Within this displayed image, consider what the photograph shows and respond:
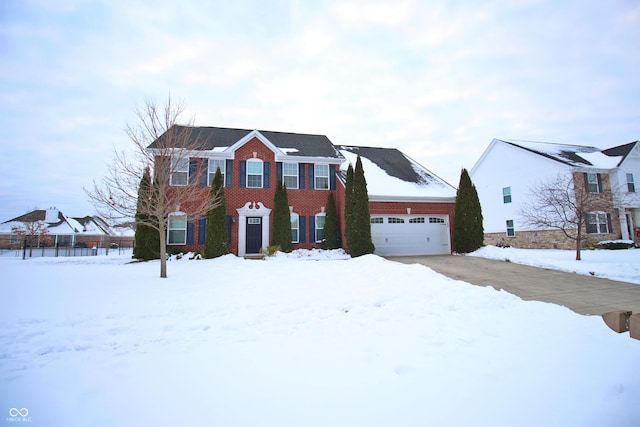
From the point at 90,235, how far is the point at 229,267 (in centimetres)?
4089

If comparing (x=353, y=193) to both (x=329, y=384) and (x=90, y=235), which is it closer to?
(x=329, y=384)

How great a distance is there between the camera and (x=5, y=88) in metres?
8.24

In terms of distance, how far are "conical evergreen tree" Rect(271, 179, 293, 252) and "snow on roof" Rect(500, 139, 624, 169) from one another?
59.4 ft

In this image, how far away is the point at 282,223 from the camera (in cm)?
1590

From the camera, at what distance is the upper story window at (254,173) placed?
54.5 feet

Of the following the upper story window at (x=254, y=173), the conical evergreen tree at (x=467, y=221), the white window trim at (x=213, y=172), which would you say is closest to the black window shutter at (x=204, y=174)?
the white window trim at (x=213, y=172)

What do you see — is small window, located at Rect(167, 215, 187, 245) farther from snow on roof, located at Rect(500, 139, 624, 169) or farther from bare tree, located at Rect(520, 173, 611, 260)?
snow on roof, located at Rect(500, 139, 624, 169)

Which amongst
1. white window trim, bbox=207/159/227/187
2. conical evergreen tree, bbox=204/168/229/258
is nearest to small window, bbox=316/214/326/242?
conical evergreen tree, bbox=204/168/229/258

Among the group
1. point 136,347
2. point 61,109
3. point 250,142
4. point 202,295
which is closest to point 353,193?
point 250,142

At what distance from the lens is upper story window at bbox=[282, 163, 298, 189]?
17.2m

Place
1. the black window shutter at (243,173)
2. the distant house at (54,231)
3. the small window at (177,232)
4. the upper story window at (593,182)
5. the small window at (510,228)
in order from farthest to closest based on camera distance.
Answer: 1. the distant house at (54,231)
2. the small window at (510,228)
3. the upper story window at (593,182)
4. the black window shutter at (243,173)
5. the small window at (177,232)

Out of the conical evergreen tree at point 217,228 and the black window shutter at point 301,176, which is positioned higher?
the black window shutter at point 301,176

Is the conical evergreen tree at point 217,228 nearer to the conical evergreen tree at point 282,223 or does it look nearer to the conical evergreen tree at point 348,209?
the conical evergreen tree at point 282,223

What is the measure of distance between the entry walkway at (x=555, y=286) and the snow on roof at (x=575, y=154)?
13.9 metres
